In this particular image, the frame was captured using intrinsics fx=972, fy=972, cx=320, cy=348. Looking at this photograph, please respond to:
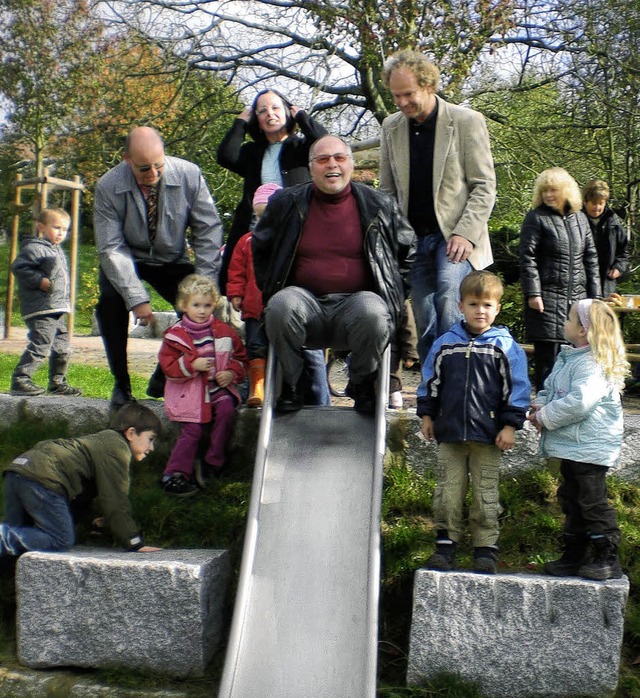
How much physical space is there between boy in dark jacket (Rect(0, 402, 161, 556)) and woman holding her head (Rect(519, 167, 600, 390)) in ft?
8.66

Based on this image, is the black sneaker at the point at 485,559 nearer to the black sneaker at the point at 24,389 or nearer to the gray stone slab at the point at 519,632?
the gray stone slab at the point at 519,632

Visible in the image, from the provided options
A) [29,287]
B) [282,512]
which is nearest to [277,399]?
[282,512]

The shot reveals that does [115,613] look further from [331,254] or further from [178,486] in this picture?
[331,254]

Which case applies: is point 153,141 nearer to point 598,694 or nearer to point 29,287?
point 29,287

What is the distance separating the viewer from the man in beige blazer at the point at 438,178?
16.5 ft

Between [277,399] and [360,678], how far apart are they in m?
1.64

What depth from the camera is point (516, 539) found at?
16.0 feet

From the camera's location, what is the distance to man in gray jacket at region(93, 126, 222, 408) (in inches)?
211

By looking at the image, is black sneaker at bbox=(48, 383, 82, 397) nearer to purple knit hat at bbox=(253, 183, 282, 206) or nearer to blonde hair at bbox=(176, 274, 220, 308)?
blonde hair at bbox=(176, 274, 220, 308)

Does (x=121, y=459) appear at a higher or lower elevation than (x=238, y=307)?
lower

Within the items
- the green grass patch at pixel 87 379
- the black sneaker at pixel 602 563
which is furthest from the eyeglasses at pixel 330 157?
the green grass patch at pixel 87 379

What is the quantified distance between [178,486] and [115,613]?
0.98 m

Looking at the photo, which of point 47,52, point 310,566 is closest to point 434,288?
point 310,566

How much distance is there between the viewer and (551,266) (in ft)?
19.6
